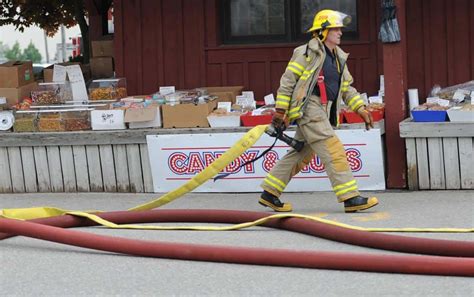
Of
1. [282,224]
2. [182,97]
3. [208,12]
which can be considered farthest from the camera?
[208,12]

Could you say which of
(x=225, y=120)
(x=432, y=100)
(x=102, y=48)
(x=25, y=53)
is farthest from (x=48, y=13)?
(x=25, y=53)

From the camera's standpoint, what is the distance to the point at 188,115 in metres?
11.1

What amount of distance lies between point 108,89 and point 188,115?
5.24 feet

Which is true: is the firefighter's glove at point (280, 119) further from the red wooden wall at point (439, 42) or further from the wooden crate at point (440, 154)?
the red wooden wall at point (439, 42)

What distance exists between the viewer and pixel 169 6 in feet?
41.1

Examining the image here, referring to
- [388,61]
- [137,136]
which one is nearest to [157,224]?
[137,136]

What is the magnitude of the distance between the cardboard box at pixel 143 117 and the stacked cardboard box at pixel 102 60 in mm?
2551

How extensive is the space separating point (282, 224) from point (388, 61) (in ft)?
9.13

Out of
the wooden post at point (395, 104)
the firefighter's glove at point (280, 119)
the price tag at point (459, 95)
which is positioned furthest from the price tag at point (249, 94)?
the firefighter's glove at point (280, 119)

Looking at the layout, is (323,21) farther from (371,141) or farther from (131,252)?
(131,252)

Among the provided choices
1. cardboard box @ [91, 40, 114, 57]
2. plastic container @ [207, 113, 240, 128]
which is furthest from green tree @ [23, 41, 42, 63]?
plastic container @ [207, 113, 240, 128]

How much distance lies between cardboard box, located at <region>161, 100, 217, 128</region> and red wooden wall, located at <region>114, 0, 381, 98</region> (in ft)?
4.82

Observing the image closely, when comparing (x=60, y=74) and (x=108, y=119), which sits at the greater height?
(x=60, y=74)

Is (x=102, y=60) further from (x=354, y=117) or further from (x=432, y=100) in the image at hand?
(x=432, y=100)
